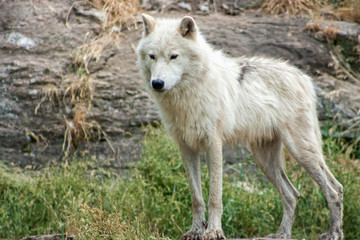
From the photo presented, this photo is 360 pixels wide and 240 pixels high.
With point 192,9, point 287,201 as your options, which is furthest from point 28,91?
point 287,201

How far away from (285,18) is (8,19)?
5.73 m

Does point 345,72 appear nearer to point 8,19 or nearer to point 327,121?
point 327,121

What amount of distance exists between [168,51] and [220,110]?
892 millimetres

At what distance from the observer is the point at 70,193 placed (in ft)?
19.2

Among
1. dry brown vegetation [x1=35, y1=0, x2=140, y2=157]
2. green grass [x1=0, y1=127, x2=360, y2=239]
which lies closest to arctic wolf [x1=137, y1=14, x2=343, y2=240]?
green grass [x1=0, y1=127, x2=360, y2=239]

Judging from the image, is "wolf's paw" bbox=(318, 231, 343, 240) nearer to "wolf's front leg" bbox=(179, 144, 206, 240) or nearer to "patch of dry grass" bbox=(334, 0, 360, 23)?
"wolf's front leg" bbox=(179, 144, 206, 240)

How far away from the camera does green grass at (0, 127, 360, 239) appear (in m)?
5.79

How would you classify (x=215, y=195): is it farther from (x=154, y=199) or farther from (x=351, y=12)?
(x=351, y=12)

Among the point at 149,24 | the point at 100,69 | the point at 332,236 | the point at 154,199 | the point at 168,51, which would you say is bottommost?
the point at 154,199

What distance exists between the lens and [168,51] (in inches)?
173

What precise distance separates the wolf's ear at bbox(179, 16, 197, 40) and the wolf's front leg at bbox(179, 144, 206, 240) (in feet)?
3.98

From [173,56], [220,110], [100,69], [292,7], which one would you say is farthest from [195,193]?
[292,7]

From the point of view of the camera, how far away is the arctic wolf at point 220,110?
450 centimetres

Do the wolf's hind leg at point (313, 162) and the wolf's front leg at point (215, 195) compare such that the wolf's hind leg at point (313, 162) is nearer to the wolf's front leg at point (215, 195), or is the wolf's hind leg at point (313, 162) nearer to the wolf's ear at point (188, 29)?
the wolf's front leg at point (215, 195)
